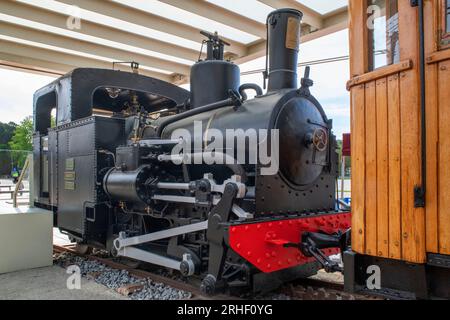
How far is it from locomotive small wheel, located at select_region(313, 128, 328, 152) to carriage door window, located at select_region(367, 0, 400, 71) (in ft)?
5.24

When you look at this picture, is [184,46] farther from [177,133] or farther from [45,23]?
[177,133]

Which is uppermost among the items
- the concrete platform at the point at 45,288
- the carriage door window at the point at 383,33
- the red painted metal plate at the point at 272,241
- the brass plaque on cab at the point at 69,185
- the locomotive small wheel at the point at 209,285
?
the carriage door window at the point at 383,33

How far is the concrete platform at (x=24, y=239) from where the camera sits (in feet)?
16.5

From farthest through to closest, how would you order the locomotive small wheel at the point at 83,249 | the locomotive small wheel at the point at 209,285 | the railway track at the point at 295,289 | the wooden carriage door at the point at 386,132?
1. the locomotive small wheel at the point at 83,249
2. the railway track at the point at 295,289
3. the locomotive small wheel at the point at 209,285
4. the wooden carriage door at the point at 386,132

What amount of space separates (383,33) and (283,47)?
1.90 meters

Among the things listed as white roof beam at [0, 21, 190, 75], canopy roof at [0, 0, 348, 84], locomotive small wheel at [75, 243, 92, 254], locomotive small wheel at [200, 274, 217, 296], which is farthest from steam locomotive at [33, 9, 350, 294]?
white roof beam at [0, 21, 190, 75]

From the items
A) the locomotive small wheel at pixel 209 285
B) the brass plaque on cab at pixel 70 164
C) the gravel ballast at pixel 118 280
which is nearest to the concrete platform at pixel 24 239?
the gravel ballast at pixel 118 280

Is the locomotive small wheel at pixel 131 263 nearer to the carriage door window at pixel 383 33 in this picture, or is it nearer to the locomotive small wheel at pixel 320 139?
the locomotive small wheel at pixel 320 139

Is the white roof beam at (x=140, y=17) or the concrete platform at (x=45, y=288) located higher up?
the white roof beam at (x=140, y=17)

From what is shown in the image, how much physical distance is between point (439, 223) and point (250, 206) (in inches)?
73.4

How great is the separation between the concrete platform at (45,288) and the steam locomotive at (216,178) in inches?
23.8

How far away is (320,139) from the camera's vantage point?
13.0 ft

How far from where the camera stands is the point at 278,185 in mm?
3793
